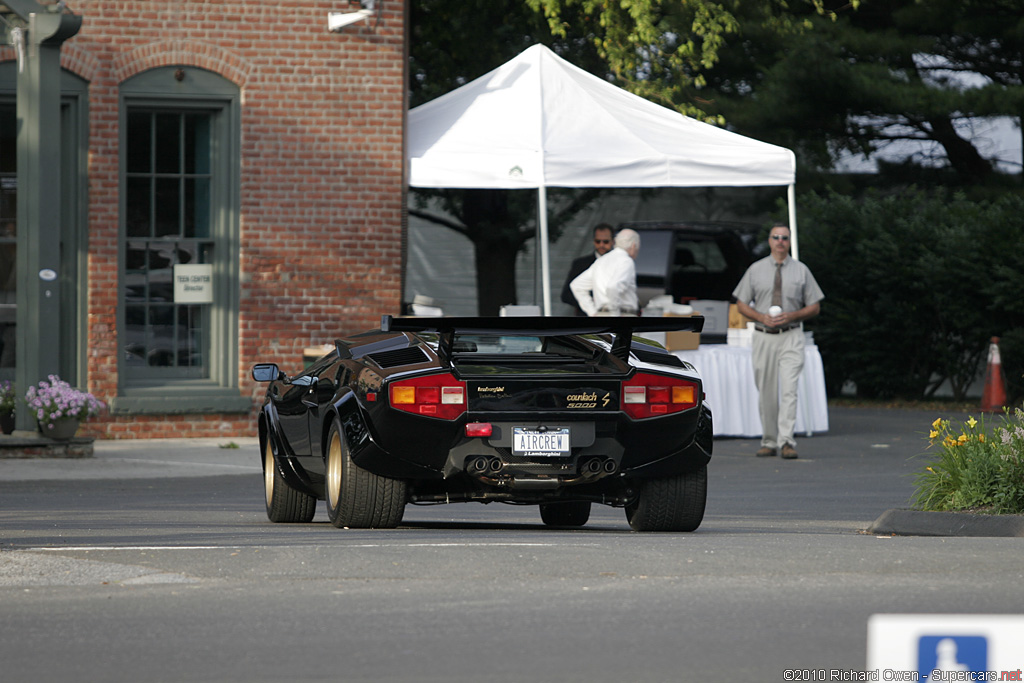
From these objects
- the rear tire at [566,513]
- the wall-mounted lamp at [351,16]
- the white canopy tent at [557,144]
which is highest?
the wall-mounted lamp at [351,16]

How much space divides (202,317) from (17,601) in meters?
10.3

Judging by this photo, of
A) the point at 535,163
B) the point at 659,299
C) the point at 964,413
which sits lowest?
the point at 964,413

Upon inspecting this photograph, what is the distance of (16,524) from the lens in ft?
31.4

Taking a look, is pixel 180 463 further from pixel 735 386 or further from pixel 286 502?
pixel 735 386

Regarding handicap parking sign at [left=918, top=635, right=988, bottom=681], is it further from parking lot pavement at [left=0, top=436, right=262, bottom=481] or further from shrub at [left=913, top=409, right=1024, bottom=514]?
parking lot pavement at [left=0, top=436, right=262, bottom=481]

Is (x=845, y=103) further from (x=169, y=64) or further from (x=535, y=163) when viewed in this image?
(x=169, y=64)

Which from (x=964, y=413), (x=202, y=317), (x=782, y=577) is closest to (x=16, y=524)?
(x=782, y=577)

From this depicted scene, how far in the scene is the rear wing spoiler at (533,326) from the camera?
28.2ft

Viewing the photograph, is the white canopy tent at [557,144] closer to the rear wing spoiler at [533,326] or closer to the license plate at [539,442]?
the rear wing spoiler at [533,326]

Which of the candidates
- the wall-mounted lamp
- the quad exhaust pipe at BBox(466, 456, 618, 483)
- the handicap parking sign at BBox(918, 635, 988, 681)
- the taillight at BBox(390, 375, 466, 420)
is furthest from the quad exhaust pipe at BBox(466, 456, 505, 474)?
the wall-mounted lamp

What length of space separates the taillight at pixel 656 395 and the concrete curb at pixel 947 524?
1.59 metres

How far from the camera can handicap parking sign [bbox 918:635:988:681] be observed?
3.01m

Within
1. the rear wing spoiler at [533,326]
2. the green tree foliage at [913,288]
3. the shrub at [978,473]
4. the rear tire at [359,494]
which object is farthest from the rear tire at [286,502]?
the green tree foliage at [913,288]

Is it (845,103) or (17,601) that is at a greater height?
(845,103)
